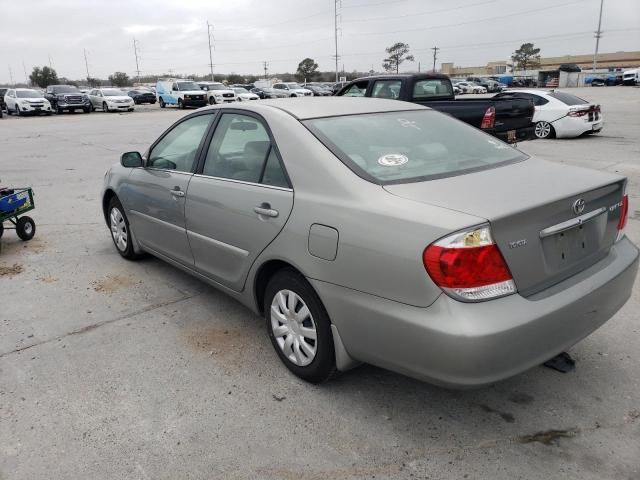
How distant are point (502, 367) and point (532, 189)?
2.98 ft

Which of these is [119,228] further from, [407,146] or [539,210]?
[539,210]

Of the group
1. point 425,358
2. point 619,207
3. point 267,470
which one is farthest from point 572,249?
point 267,470

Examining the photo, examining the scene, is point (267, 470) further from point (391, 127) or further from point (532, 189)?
point (391, 127)

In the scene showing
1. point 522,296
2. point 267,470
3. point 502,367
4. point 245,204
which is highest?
point 245,204

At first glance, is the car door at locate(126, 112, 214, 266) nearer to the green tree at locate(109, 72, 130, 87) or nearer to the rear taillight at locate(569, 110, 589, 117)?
the rear taillight at locate(569, 110, 589, 117)

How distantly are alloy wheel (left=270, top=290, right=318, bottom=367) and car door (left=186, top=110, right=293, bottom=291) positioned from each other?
1.10ft

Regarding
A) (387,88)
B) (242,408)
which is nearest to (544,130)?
(387,88)

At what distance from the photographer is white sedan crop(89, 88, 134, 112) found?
109 ft

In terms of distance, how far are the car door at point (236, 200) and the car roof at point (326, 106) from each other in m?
0.15

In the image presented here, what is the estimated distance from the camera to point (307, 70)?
10450 centimetres

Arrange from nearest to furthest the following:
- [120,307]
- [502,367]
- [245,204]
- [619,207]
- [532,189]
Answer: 1. [502,367]
2. [532,189]
3. [619,207]
4. [245,204]
5. [120,307]

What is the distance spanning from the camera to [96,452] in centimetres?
261

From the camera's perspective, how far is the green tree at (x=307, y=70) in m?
104

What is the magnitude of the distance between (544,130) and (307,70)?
312 ft
